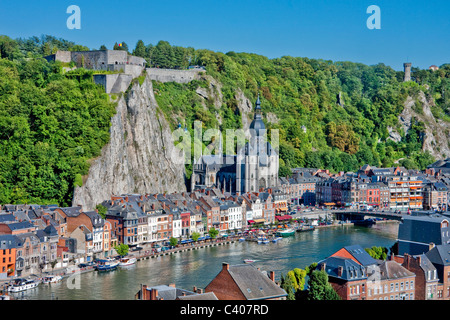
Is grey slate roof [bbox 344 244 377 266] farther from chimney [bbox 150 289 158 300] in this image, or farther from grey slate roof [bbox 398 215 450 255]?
chimney [bbox 150 289 158 300]

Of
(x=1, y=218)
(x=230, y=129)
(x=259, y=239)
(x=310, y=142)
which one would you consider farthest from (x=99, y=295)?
(x=310, y=142)

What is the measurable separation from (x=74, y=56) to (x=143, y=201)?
1661 centimetres

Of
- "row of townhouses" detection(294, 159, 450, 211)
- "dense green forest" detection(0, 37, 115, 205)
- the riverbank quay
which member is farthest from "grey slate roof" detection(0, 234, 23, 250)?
"row of townhouses" detection(294, 159, 450, 211)

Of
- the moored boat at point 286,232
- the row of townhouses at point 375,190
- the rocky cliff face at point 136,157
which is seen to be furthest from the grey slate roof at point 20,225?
the row of townhouses at point 375,190

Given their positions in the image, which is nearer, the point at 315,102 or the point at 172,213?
the point at 172,213

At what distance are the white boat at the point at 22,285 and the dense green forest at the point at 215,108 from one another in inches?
488

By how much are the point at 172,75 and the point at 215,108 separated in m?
5.54

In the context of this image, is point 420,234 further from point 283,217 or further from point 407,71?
point 407,71

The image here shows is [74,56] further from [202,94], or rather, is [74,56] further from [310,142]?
[310,142]

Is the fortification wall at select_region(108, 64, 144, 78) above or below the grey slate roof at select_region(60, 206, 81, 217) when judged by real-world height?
above

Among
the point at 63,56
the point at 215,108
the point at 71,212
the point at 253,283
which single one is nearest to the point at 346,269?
the point at 253,283

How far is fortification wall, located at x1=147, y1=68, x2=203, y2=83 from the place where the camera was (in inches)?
2174

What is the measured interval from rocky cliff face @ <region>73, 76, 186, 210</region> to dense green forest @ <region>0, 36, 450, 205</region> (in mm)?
946

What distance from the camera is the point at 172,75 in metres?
57.2
